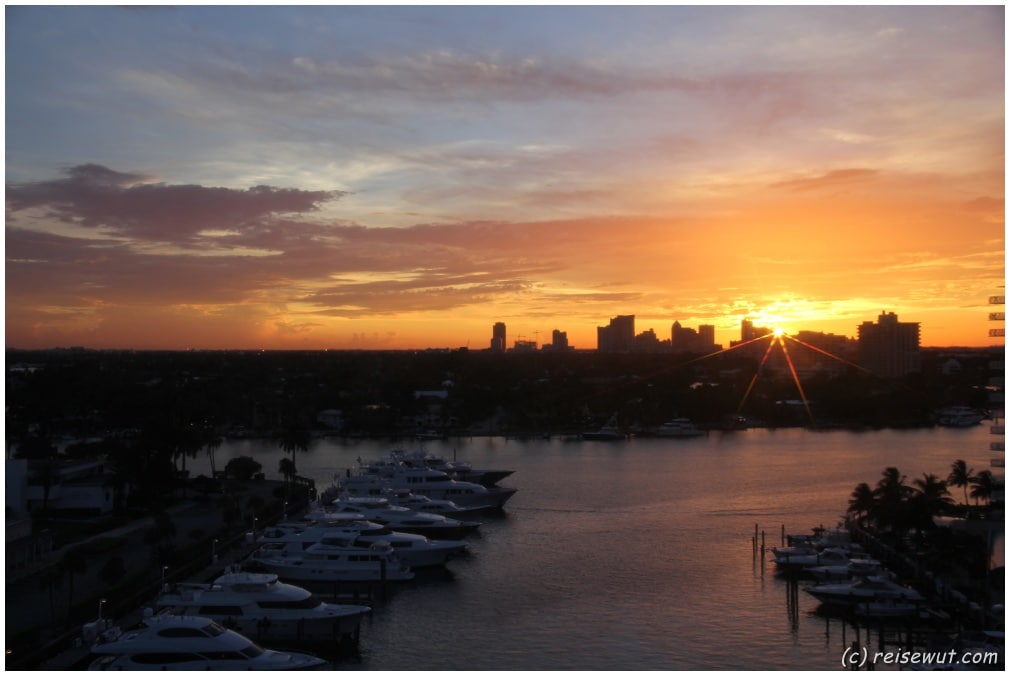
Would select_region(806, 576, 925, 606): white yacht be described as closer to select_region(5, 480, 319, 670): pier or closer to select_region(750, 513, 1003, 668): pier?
select_region(750, 513, 1003, 668): pier

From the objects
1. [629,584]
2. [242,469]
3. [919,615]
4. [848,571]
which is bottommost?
[629,584]

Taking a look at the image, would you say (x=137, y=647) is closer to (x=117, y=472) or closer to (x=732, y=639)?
(x=732, y=639)

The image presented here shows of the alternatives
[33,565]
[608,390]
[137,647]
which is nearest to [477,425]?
[608,390]

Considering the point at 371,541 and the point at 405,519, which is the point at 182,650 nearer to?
the point at 371,541

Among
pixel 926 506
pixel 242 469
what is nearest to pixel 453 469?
pixel 242 469

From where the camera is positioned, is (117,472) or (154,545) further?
(117,472)

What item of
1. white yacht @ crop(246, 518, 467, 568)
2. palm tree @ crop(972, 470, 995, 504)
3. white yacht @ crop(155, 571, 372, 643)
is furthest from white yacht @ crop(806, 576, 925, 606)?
white yacht @ crop(155, 571, 372, 643)
